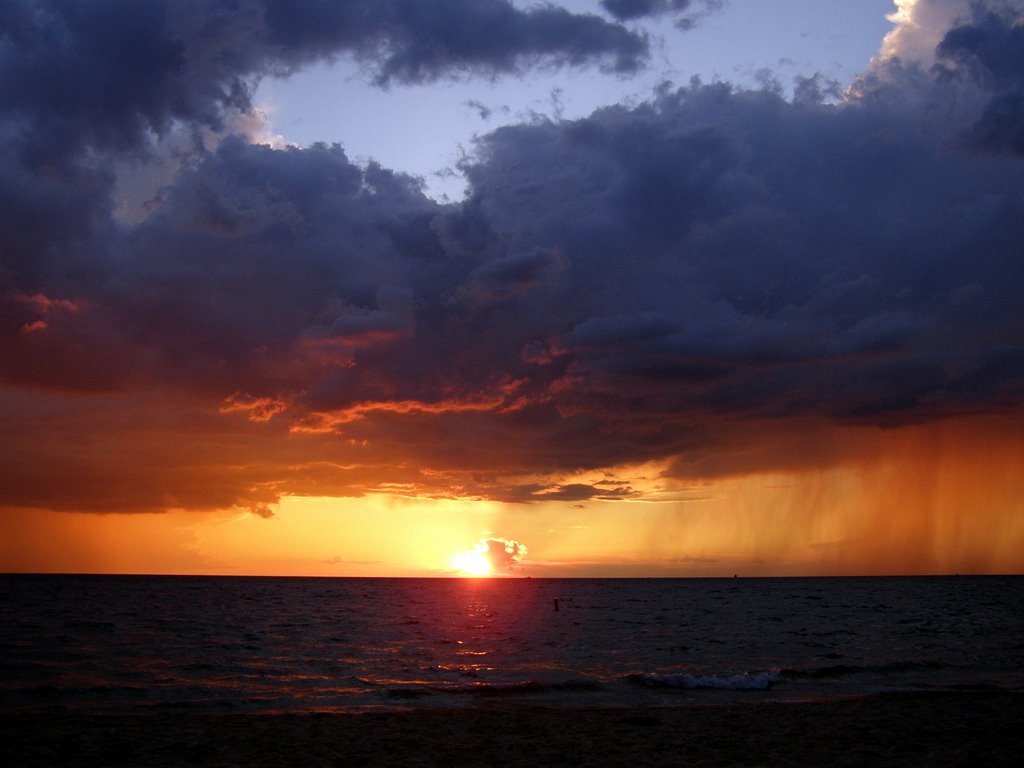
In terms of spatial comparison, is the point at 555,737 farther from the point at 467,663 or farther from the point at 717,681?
the point at 467,663

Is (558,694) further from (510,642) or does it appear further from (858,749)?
(510,642)

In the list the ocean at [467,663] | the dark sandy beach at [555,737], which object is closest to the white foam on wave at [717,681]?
the ocean at [467,663]

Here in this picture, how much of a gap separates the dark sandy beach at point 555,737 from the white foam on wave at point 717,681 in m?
5.65

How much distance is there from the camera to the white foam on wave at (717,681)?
1305 inches

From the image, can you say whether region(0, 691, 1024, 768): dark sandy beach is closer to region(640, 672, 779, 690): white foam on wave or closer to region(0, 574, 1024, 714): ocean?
region(0, 574, 1024, 714): ocean

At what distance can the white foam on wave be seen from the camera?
3316 centimetres

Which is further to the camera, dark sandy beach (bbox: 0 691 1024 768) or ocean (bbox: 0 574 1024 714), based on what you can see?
ocean (bbox: 0 574 1024 714)

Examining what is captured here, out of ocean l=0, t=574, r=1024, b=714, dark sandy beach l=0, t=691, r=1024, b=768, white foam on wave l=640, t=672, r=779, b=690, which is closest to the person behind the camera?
dark sandy beach l=0, t=691, r=1024, b=768

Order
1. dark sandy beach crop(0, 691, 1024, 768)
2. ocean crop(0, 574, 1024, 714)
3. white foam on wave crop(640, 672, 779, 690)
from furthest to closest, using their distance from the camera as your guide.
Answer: white foam on wave crop(640, 672, 779, 690)
ocean crop(0, 574, 1024, 714)
dark sandy beach crop(0, 691, 1024, 768)

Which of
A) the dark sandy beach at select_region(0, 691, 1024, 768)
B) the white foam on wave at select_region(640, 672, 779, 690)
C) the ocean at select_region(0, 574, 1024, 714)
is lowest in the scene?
the ocean at select_region(0, 574, 1024, 714)

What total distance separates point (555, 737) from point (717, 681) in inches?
541

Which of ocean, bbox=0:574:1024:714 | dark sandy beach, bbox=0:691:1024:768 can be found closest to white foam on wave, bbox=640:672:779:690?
ocean, bbox=0:574:1024:714

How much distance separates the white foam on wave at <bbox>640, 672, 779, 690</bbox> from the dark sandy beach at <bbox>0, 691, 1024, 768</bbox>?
5.65 m

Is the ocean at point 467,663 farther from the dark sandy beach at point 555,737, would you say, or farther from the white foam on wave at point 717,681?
the dark sandy beach at point 555,737
